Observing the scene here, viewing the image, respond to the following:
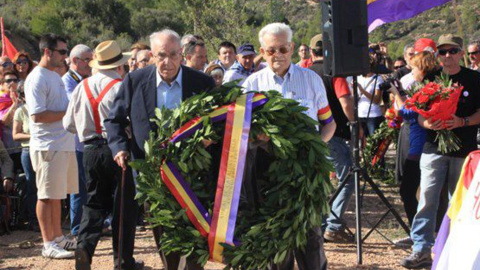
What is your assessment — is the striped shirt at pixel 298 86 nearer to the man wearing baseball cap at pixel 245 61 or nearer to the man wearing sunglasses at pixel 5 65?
the man wearing baseball cap at pixel 245 61

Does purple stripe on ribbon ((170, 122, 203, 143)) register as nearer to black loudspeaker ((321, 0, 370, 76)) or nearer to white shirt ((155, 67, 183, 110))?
white shirt ((155, 67, 183, 110))

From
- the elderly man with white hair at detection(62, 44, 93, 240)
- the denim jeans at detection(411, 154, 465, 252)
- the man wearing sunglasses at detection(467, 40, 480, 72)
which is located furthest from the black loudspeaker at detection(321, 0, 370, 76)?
the man wearing sunglasses at detection(467, 40, 480, 72)

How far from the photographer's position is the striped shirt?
5.85m

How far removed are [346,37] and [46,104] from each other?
3284 mm

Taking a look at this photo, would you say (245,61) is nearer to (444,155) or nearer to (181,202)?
(444,155)

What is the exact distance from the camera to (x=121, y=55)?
7.29 metres

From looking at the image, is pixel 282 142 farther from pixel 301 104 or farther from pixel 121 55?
pixel 121 55

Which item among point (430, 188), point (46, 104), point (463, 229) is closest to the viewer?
point (463, 229)

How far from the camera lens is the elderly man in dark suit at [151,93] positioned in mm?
5656

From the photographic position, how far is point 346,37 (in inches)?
273

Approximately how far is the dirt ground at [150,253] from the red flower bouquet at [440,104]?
1.38 meters

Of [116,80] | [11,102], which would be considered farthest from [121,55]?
[11,102]

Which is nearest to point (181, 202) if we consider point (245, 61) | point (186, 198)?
point (186, 198)

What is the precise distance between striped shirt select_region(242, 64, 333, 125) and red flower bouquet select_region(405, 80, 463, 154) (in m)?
1.15
